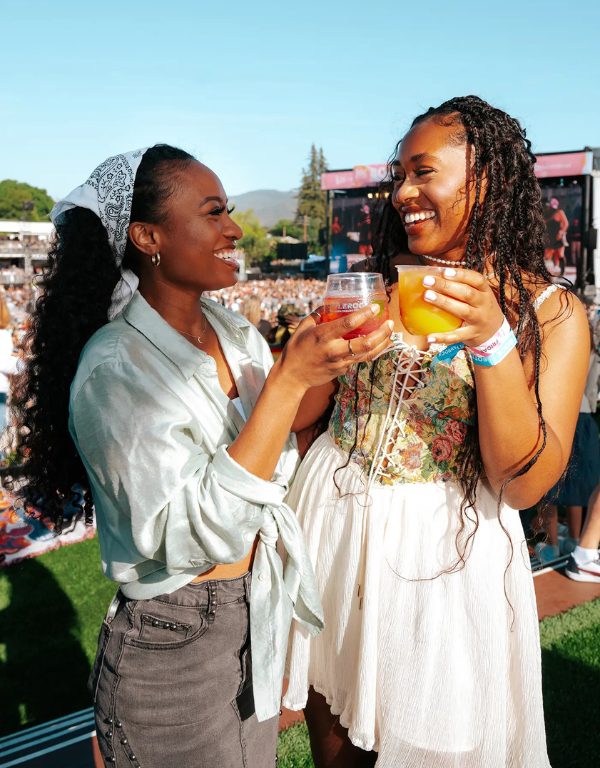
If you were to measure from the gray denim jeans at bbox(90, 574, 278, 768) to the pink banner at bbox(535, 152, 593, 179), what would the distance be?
2498 centimetres

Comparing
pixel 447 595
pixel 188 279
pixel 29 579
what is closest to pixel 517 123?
pixel 188 279

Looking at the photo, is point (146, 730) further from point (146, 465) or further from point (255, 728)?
point (146, 465)

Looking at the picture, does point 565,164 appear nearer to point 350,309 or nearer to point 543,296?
point 543,296

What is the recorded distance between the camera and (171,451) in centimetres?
146

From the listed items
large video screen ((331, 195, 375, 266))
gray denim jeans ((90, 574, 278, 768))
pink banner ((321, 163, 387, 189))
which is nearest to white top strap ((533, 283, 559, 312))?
gray denim jeans ((90, 574, 278, 768))

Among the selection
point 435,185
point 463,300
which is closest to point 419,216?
point 435,185

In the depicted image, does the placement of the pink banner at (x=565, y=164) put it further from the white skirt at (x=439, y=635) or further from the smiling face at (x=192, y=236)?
the white skirt at (x=439, y=635)

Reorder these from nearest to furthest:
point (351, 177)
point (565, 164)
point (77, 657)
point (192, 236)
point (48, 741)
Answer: point (192, 236)
point (48, 741)
point (77, 657)
point (565, 164)
point (351, 177)

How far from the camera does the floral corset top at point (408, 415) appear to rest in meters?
1.77

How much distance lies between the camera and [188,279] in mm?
1874

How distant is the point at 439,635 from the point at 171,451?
88 centimetres

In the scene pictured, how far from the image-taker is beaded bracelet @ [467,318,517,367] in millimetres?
1420

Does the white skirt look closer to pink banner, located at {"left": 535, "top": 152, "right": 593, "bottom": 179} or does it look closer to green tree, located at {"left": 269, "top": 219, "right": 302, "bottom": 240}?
pink banner, located at {"left": 535, "top": 152, "right": 593, "bottom": 179}

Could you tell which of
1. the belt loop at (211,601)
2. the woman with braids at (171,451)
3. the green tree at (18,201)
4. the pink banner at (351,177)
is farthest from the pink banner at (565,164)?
the green tree at (18,201)
